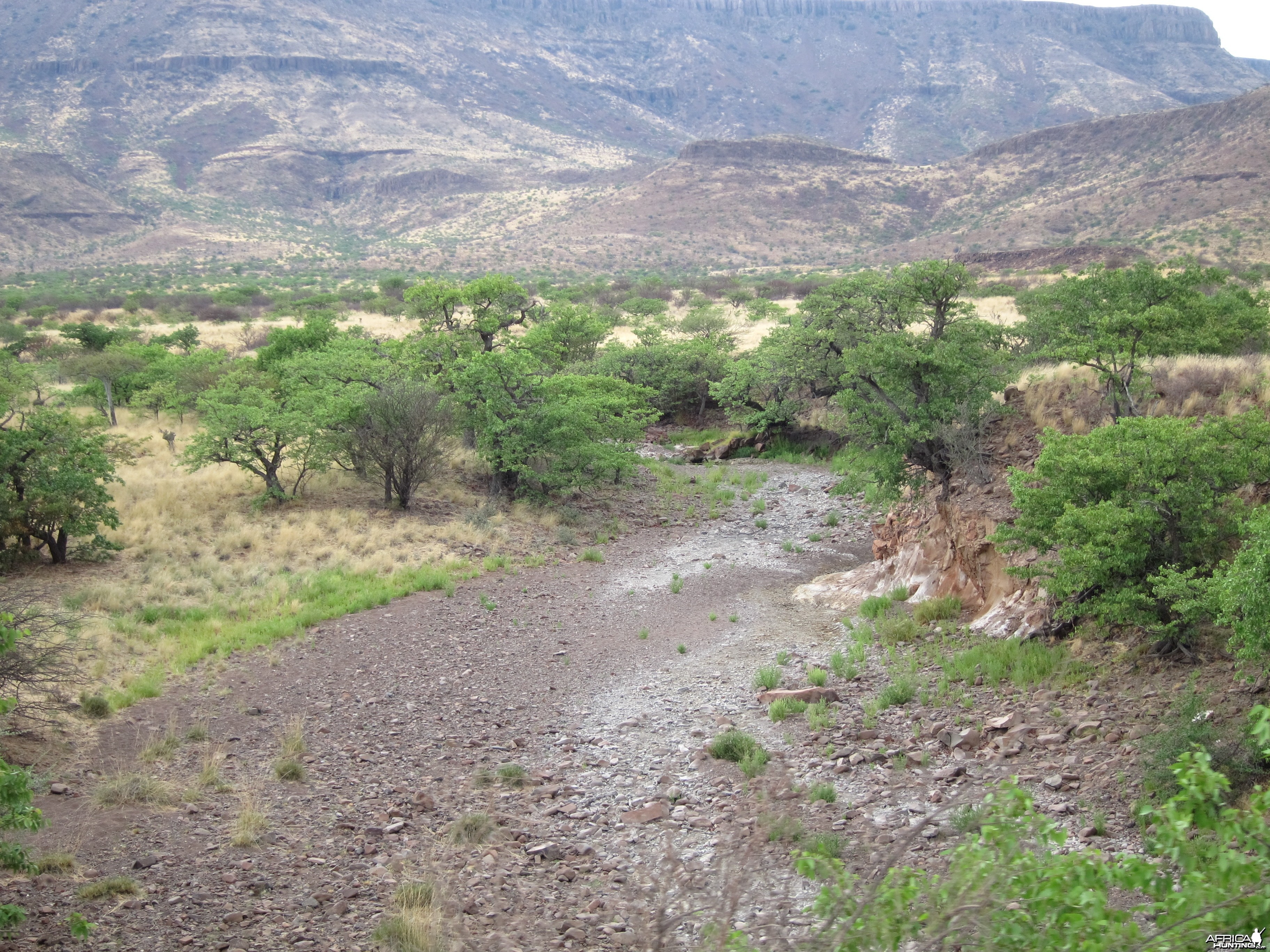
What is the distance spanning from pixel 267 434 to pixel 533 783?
14308 mm

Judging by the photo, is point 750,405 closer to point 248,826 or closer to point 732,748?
point 732,748

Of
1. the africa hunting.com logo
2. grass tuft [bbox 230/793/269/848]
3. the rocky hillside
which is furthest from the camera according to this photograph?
the rocky hillside

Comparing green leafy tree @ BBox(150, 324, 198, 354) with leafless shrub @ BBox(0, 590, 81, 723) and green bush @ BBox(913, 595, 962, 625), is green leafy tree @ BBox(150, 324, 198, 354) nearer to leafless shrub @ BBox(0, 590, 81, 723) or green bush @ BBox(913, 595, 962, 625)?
leafless shrub @ BBox(0, 590, 81, 723)

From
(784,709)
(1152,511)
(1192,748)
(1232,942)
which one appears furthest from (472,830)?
(1152,511)

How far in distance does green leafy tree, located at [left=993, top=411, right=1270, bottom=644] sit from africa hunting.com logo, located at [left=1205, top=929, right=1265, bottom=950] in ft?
18.7

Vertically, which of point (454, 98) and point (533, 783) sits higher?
point (454, 98)

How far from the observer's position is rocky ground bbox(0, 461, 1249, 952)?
6.31m

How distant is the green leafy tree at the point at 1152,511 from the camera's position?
895cm

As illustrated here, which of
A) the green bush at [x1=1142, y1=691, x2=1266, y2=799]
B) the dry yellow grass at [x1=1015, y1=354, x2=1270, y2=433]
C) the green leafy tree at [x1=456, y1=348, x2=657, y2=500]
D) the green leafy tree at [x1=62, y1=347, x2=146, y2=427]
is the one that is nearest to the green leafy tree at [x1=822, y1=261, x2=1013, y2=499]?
the dry yellow grass at [x1=1015, y1=354, x2=1270, y2=433]

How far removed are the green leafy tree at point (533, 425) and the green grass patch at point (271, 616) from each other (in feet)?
16.8

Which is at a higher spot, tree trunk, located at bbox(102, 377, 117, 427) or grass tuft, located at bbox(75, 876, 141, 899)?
grass tuft, located at bbox(75, 876, 141, 899)

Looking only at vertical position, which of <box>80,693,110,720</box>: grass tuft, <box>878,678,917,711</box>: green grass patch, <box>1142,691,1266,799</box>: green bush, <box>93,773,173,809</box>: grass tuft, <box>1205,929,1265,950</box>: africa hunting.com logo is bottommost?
<box>80,693,110,720</box>: grass tuft

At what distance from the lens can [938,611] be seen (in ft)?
43.0

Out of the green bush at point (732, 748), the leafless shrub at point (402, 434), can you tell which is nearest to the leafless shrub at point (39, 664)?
the green bush at point (732, 748)
